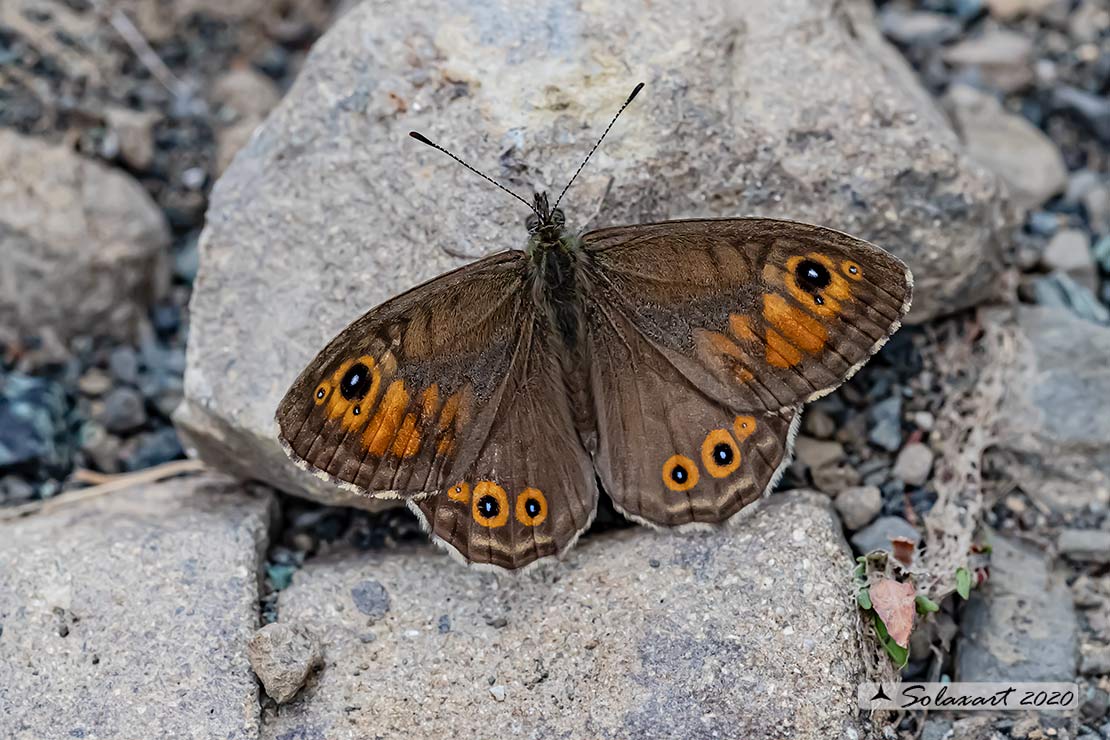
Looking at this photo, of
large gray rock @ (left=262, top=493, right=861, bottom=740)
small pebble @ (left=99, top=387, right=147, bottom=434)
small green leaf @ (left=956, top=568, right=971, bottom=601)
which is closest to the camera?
large gray rock @ (left=262, top=493, right=861, bottom=740)

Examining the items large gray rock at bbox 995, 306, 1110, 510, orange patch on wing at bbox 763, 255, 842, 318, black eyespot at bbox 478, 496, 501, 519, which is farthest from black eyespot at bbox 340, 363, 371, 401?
large gray rock at bbox 995, 306, 1110, 510

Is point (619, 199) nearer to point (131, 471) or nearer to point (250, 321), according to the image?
point (250, 321)

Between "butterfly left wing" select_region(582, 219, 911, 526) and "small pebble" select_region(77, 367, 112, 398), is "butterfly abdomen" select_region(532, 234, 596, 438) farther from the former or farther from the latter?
"small pebble" select_region(77, 367, 112, 398)

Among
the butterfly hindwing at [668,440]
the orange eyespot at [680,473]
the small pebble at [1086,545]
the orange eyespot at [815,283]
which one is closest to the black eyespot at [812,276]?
the orange eyespot at [815,283]

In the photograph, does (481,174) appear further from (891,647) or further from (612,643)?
(891,647)

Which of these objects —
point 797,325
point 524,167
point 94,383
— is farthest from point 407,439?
point 94,383

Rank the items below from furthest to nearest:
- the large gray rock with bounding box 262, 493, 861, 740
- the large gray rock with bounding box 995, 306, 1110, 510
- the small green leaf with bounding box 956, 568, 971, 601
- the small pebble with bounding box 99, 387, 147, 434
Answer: the small pebble with bounding box 99, 387, 147, 434
the large gray rock with bounding box 995, 306, 1110, 510
the small green leaf with bounding box 956, 568, 971, 601
the large gray rock with bounding box 262, 493, 861, 740

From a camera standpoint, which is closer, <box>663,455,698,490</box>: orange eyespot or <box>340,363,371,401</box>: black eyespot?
<box>340,363,371,401</box>: black eyespot
